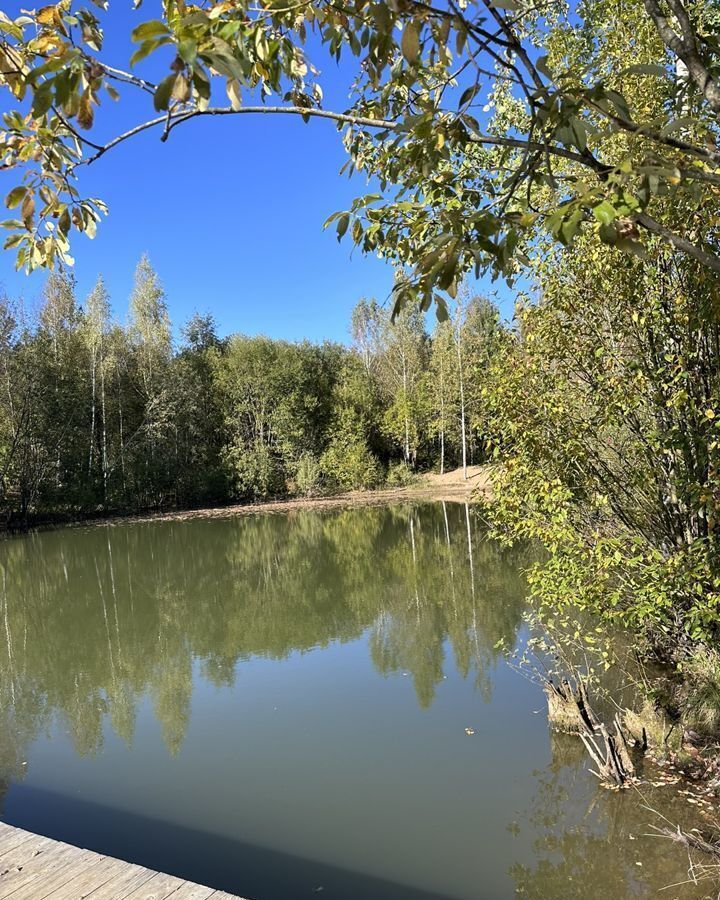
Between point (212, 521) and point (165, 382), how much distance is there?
788cm

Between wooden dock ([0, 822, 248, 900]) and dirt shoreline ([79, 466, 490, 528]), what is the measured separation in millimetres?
21799

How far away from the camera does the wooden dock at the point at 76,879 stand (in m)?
2.88

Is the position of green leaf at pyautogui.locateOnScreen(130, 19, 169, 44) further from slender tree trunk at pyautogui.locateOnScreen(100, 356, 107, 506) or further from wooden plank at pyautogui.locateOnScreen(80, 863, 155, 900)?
slender tree trunk at pyautogui.locateOnScreen(100, 356, 107, 506)

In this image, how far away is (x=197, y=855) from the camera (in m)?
4.13

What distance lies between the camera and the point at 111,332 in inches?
1138

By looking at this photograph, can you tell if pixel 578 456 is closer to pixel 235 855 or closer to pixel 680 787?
pixel 680 787

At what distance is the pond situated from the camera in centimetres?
392

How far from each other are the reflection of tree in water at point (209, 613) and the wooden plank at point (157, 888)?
3.24 metres


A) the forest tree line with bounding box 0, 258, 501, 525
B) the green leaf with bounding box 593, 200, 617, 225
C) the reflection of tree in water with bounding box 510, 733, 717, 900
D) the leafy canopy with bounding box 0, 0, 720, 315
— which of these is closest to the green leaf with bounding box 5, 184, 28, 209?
the leafy canopy with bounding box 0, 0, 720, 315

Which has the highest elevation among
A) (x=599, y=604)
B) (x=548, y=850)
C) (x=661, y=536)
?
(x=661, y=536)

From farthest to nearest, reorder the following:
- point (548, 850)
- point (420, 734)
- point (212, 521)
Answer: point (212, 521), point (420, 734), point (548, 850)

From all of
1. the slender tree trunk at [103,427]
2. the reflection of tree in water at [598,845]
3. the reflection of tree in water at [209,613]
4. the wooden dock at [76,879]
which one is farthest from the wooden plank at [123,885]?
the slender tree trunk at [103,427]

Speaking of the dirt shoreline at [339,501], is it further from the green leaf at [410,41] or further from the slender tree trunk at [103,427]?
the green leaf at [410,41]

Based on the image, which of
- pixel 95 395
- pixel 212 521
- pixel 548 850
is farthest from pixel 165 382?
pixel 548 850
